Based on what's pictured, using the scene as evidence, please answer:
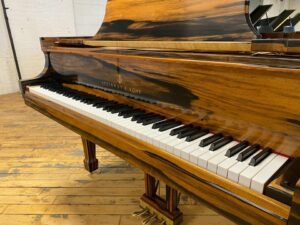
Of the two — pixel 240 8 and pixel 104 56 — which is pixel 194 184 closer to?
pixel 240 8

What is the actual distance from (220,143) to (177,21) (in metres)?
0.62

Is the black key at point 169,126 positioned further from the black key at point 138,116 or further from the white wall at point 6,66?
the white wall at point 6,66

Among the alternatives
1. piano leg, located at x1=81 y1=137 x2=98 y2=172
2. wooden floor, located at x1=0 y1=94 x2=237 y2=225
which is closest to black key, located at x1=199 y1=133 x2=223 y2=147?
wooden floor, located at x1=0 y1=94 x2=237 y2=225

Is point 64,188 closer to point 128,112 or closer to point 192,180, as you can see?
point 128,112

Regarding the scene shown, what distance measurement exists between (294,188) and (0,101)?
4.89 meters

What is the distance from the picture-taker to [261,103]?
74cm

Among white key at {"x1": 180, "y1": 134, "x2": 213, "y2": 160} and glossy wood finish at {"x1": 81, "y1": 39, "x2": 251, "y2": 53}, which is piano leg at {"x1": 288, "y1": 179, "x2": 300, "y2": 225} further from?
glossy wood finish at {"x1": 81, "y1": 39, "x2": 251, "y2": 53}

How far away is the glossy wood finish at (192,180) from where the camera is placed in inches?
23.8

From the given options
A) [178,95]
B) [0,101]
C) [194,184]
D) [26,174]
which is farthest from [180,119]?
[0,101]

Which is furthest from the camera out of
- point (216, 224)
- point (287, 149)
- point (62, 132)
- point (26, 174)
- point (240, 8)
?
point (62, 132)

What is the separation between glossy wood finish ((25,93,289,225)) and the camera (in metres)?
0.60

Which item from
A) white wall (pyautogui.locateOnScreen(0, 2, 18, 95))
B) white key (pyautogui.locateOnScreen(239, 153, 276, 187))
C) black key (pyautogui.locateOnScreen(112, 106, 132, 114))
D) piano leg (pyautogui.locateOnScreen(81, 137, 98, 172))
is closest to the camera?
white key (pyautogui.locateOnScreen(239, 153, 276, 187))

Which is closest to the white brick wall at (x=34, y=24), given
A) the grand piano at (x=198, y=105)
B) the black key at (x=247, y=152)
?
the grand piano at (x=198, y=105)

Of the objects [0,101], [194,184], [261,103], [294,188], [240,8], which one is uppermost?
[240,8]
